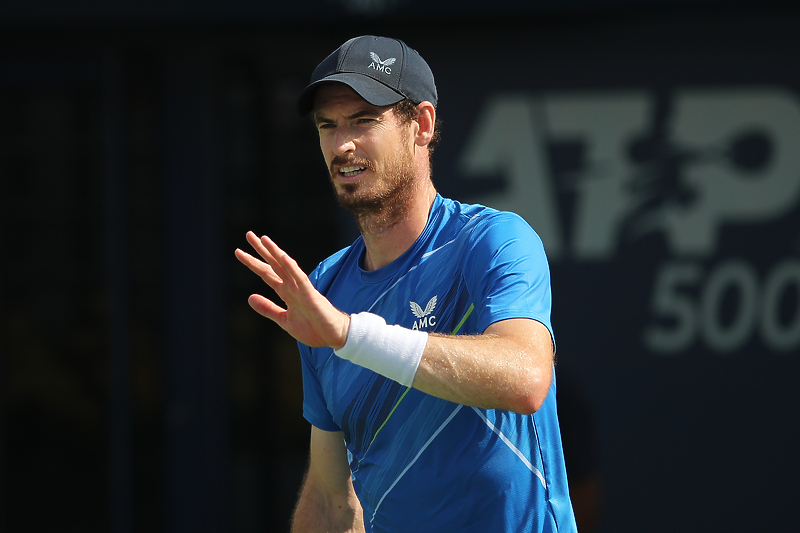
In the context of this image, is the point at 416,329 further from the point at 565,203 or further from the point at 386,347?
the point at 565,203

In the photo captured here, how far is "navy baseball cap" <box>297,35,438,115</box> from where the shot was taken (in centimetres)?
196

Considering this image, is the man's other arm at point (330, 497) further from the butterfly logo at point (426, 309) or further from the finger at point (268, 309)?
the finger at point (268, 309)

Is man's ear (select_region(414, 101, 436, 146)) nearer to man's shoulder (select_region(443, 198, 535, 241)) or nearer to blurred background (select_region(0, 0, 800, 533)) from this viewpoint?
man's shoulder (select_region(443, 198, 535, 241))

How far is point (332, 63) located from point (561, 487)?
1.16 meters

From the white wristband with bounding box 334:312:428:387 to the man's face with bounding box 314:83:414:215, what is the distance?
0.48 metres

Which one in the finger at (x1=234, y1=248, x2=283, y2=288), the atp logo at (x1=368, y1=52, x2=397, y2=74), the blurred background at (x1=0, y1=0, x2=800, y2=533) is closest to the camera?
the finger at (x1=234, y1=248, x2=283, y2=288)

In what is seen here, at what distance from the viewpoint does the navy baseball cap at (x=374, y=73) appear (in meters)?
1.96

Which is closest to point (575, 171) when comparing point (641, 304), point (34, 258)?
point (641, 304)

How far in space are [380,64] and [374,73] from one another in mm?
33

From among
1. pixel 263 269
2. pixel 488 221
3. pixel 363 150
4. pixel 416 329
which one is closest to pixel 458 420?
pixel 416 329

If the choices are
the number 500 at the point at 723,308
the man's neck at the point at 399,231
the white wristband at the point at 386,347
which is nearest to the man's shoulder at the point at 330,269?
the man's neck at the point at 399,231

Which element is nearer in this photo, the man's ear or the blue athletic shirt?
the blue athletic shirt

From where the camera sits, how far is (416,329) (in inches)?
74.6

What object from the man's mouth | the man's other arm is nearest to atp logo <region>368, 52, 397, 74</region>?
the man's mouth
